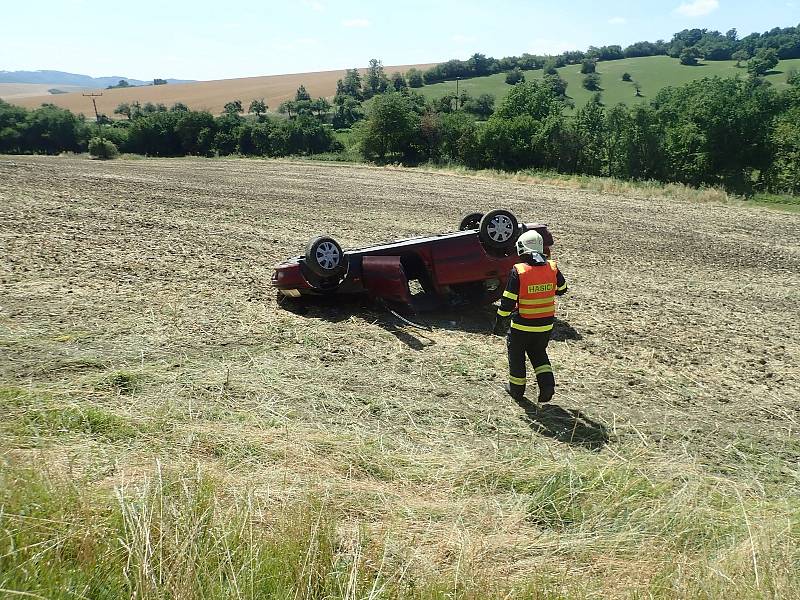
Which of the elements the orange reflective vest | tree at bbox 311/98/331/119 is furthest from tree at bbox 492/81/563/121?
the orange reflective vest

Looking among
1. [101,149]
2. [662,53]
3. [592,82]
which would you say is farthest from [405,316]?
[662,53]

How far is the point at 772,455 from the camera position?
4863 mm

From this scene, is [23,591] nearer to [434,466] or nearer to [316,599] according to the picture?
[316,599]

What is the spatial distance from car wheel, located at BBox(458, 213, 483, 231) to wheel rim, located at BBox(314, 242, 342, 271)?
2279 millimetres

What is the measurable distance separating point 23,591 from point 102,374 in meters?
3.60

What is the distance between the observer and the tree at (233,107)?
67.6m

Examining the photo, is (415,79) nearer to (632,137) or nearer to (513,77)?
(513,77)

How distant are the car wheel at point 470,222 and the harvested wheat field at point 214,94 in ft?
225

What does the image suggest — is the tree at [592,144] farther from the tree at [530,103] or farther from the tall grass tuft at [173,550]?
the tall grass tuft at [173,550]

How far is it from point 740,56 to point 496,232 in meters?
97.7

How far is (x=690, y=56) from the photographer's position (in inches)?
3287

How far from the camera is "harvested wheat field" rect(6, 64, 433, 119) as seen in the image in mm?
75062

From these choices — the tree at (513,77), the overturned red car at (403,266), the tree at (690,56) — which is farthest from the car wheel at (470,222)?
the tree at (690,56)

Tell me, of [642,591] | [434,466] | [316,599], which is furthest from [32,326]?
[642,591]
